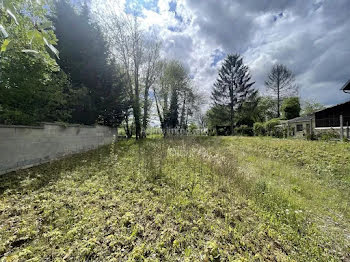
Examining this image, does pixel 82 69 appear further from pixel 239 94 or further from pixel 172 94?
pixel 239 94

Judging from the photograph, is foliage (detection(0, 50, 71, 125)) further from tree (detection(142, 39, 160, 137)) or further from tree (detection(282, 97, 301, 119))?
tree (detection(282, 97, 301, 119))

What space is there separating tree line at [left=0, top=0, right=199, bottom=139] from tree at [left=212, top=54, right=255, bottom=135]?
175 inches

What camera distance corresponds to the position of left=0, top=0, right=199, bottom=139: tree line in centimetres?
360

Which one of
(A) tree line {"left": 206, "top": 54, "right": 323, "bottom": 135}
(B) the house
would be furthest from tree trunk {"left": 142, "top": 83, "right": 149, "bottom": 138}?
(B) the house

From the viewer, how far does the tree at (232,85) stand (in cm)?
1956

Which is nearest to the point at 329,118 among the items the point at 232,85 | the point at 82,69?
the point at 232,85

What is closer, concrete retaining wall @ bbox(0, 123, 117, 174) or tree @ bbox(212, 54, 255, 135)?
concrete retaining wall @ bbox(0, 123, 117, 174)

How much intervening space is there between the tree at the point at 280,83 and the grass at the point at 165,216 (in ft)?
72.7

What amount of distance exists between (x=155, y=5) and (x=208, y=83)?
15.7 m

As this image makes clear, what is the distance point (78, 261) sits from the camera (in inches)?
54.1

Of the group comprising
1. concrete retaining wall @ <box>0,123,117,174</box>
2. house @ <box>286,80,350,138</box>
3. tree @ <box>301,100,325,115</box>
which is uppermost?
tree @ <box>301,100,325,115</box>

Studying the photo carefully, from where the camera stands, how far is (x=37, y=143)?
4238mm

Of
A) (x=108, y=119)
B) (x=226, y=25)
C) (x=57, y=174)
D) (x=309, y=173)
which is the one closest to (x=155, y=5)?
(x=226, y=25)

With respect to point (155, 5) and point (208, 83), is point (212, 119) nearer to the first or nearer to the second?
point (208, 83)
